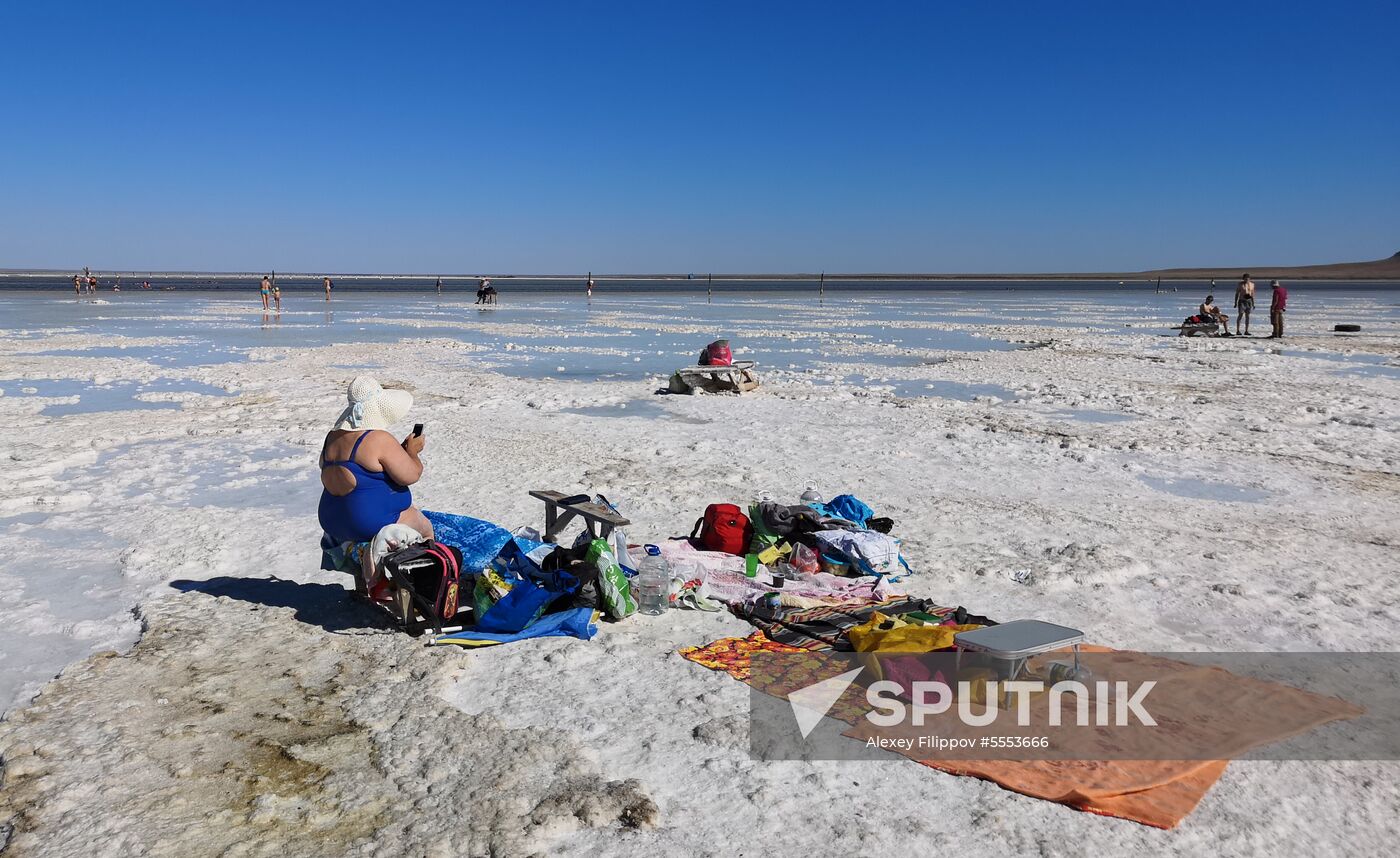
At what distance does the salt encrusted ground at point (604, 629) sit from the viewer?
366 centimetres

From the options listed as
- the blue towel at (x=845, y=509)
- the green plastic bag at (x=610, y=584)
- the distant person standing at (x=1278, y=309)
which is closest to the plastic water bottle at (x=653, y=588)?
the green plastic bag at (x=610, y=584)

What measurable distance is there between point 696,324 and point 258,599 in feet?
95.3

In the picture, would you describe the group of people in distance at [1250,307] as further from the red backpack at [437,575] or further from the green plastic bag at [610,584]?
the red backpack at [437,575]

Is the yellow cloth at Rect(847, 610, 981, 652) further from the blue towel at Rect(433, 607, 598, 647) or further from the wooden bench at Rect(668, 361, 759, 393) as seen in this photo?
A: the wooden bench at Rect(668, 361, 759, 393)

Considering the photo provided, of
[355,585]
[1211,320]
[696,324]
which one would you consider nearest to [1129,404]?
[355,585]

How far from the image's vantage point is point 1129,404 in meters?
13.9

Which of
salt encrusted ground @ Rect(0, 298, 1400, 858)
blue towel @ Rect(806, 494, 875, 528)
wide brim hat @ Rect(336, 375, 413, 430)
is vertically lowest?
salt encrusted ground @ Rect(0, 298, 1400, 858)

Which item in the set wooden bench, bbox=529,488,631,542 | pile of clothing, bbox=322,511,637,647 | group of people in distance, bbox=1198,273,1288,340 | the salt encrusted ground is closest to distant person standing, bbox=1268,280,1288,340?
group of people in distance, bbox=1198,273,1288,340

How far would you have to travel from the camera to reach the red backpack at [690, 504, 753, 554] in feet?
21.9

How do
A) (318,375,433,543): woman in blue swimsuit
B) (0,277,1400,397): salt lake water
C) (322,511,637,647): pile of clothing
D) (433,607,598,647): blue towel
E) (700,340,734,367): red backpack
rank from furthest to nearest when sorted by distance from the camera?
(0,277,1400,397): salt lake water, (700,340,734,367): red backpack, (318,375,433,543): woman in blue swimsuit, (322,511,637,647): pile of clothing, (433,607,598,647): blue towel

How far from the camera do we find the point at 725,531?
6680mm

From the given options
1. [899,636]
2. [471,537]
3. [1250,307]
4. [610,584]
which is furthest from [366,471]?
[1250,307]

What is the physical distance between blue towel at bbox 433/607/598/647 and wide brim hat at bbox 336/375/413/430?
4.33 feet

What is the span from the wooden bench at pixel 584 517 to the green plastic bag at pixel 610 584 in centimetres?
27
